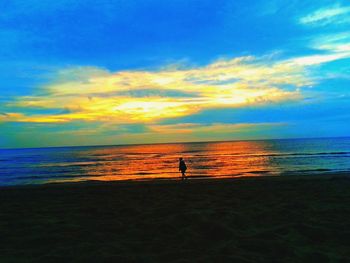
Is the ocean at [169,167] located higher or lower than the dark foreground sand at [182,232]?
lower

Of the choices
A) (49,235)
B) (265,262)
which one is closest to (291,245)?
(265,262)

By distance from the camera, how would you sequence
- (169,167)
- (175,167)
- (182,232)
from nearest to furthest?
(182,232)
(175,167)
(169,167)

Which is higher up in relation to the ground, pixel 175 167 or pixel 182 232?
pixel 182 232

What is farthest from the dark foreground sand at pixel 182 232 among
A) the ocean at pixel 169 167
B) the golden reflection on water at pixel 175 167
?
the golden reflection on water at pixel 175 167

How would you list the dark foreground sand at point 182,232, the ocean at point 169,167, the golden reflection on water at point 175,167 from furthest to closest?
1. the golden reflection on water at point 175,167
2. the ocean at point 169,167
3. the dark foreground sand at point 182,232

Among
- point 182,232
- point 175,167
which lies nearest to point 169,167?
point 175,167

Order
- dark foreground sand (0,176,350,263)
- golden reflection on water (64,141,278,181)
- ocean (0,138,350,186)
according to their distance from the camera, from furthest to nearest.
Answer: golden reflection on water (64,141,278,181) → ocean (0,138,350,186) → dark foreground sand (0,176,350,263)

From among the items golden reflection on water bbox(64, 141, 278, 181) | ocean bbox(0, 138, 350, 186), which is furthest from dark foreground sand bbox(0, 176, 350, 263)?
golden reflection on water bbox(64, 141, 278, 181)

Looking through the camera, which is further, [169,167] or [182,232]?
[169,167]

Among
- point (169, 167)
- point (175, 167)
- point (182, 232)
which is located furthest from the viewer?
point (169, 167)

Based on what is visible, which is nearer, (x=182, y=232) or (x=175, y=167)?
(x=182, y=232)

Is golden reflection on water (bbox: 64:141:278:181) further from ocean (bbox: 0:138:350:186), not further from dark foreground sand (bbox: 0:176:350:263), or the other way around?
dark foreground sand (bbox: 0:176:350:263)

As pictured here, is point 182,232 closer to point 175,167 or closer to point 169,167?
point 175,167

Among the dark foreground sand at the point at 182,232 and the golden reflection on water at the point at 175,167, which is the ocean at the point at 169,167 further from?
the dark foreground sand at the point at 182,232
